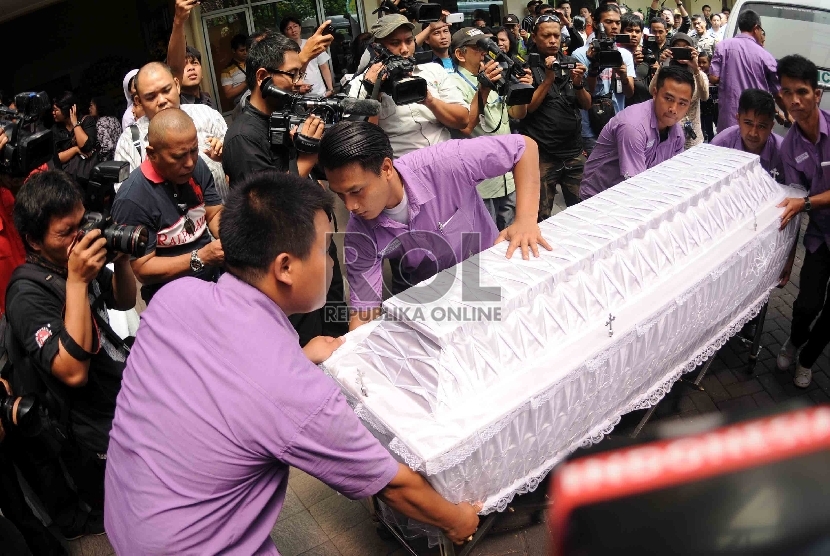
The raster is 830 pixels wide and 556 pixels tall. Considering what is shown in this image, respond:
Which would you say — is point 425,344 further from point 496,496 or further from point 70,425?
point 70,425

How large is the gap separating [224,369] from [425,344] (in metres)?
0.83

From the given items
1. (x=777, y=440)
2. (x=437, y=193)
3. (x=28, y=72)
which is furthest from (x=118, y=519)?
(x=28, y=72)

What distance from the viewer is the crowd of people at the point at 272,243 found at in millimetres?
1438

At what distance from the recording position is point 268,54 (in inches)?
130

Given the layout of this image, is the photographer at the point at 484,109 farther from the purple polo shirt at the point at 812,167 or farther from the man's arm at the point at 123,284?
the man's arm at the point at 123,284

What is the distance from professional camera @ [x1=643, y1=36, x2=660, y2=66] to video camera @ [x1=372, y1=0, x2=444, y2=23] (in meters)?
2.43

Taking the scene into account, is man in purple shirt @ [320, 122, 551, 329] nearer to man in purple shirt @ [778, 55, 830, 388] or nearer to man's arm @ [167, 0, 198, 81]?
man in purple shirt @ [778, 55, 830, 388]

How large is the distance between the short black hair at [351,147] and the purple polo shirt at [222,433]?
944 millimetres

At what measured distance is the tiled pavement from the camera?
262 centimetres

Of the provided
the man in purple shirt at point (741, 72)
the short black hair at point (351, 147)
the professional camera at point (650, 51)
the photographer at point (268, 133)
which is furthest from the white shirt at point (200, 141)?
the professional camera at point (650, 51)

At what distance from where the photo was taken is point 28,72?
31.4 feet

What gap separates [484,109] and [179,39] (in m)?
1.90

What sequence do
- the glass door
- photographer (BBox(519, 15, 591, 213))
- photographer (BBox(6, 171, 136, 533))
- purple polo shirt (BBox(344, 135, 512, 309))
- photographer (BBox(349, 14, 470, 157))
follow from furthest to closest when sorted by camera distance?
1. the glass door
2. photographer (BBox(519, 15, 591, 213))
3. photographer (BBox(349, 14, 470, 157))
4. purple polo shirt (BBox(344, 135, 512, 309))
5. photographer (BBox(6, 171, 136, 533))

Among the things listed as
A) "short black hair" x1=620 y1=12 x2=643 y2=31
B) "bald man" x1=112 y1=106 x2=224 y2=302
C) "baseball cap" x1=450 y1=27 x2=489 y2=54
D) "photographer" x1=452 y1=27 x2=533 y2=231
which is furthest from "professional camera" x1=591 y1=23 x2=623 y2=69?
"bald man" x1=112 y1=106 x2=224 y2=302
